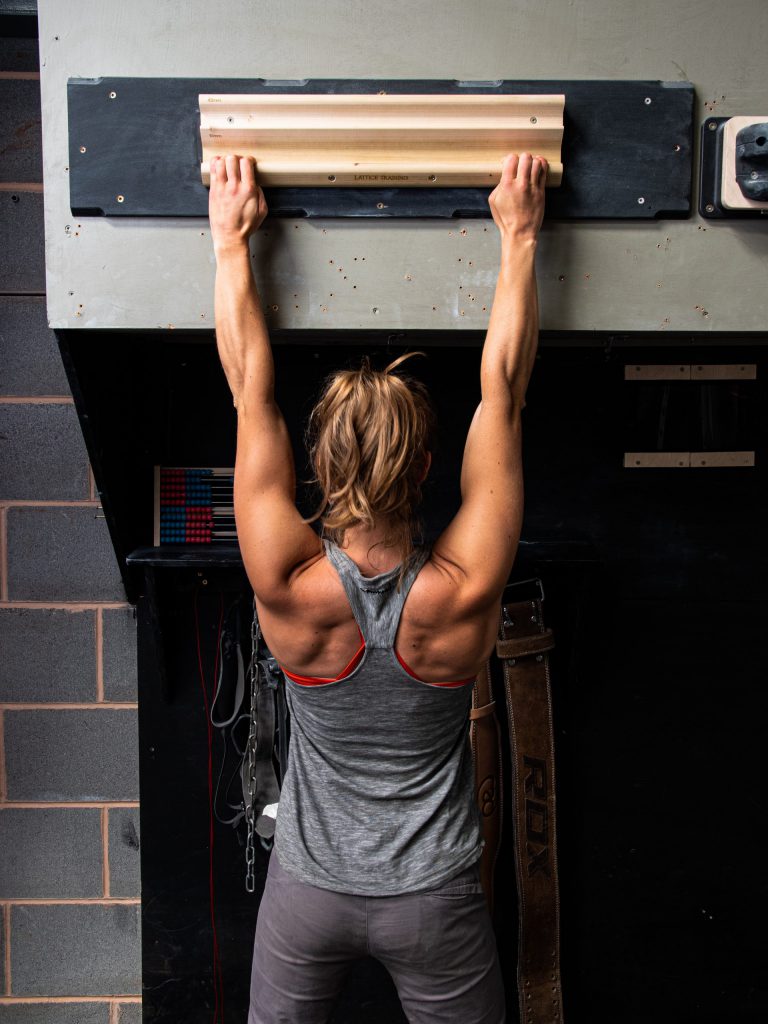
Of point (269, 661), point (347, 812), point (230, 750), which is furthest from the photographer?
point (230, 750)

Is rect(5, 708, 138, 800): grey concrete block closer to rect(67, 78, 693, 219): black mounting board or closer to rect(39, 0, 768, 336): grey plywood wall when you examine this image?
rect(39, 0, 768, 336): grey plywood wall

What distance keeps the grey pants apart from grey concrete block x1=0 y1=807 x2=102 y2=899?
2.68 feet

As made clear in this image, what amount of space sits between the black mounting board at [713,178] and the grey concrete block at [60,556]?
1376 mm

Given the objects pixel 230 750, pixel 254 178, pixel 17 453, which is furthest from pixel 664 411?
pixel 17 453

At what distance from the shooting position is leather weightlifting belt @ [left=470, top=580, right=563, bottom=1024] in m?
1.73

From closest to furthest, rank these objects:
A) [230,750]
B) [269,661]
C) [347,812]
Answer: [347,812] < [269,661] < [230,750]

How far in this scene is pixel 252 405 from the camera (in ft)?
3.96

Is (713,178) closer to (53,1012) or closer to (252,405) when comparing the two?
(252,405)

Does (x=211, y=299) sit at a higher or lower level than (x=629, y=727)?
higher

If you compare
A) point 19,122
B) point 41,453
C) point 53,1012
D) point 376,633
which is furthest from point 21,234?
point 53,1012

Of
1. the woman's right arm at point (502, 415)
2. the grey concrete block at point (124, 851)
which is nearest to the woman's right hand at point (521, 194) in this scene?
the woman's right arm at point (502, 415)

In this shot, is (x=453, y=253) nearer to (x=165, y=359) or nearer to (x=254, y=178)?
(x=254, y=178)

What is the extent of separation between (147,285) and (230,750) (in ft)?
3.42

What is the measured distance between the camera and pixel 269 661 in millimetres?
1711
